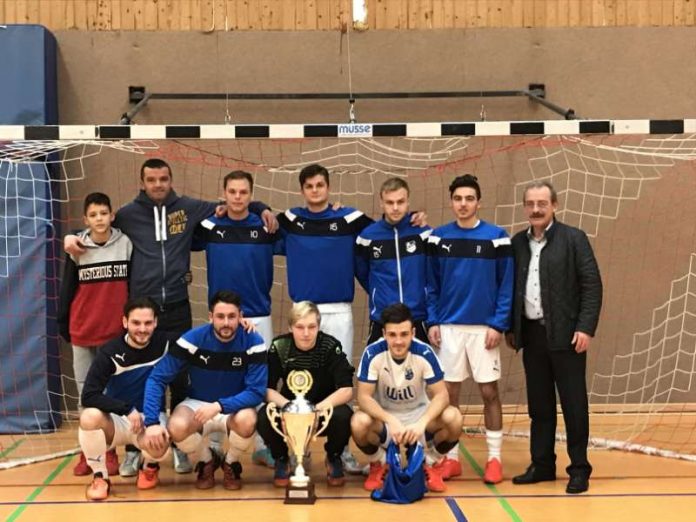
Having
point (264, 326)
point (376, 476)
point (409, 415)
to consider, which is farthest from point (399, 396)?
point (264, 326)

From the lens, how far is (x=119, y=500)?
5.54m

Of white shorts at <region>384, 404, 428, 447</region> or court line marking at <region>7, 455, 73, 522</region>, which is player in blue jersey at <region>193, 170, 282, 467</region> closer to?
white shorts at <region>384, 404, 428, 447</region>

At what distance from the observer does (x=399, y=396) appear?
5.82 metres

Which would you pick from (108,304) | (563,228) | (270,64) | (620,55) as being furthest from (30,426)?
(620,55)

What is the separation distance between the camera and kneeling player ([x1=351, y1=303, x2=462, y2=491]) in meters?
5.64

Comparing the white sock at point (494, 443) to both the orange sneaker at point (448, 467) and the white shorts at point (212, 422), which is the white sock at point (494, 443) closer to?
the orange sneaker at point (448, 467)

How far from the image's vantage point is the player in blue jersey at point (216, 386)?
5641 millimetres

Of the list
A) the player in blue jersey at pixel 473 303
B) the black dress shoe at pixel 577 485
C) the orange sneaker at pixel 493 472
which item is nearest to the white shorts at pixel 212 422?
the player in blue jersey at pixel 473 303

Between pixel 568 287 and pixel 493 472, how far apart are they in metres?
1.23

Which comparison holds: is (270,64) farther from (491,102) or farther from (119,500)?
(119,500)

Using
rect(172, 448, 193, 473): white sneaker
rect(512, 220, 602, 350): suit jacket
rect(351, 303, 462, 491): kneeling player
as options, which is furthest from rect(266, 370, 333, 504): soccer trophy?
rect(512, 220, 602, 350): suit jacket

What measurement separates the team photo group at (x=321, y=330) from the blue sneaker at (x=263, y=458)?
0.05 ft

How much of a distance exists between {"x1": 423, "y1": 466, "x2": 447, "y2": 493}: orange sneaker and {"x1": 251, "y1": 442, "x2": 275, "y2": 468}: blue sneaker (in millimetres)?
1191

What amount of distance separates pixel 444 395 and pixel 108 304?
2.29 meters
